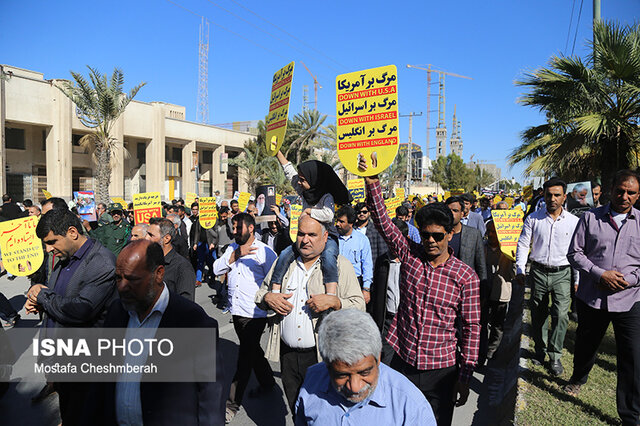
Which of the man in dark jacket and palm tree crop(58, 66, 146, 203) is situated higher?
palm tree crop(58, 66, 146, 203)

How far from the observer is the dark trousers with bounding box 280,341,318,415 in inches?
128

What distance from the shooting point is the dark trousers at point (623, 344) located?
3.55 m

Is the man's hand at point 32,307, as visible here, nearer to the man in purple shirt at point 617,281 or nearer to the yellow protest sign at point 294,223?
the yellow protest sign at point 294,223

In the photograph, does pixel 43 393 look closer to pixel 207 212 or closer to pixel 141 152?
pixel 207 212

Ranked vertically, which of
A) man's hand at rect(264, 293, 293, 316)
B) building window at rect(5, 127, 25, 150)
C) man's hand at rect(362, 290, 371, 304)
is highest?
building window at rect(5, 127, 25, 150)

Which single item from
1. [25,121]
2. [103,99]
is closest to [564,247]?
[103,99]

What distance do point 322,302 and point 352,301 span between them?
28 cm

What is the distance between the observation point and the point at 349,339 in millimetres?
1766

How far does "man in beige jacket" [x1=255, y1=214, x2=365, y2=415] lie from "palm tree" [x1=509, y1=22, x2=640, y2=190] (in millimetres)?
8177

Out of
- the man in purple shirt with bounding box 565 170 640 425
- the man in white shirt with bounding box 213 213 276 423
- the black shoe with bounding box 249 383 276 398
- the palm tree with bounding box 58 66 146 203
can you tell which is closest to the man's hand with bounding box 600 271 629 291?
the man in purple shirt with bounding box 565 170 640 425

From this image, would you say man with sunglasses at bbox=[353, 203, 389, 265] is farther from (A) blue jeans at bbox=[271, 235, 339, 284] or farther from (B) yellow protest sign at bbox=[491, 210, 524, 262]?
(A) blue jeans at bbox=[271, 235, 339, 284]

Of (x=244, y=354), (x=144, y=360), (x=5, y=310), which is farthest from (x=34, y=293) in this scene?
(x=5, y=310)

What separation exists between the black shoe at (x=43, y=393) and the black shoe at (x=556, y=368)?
5.43m

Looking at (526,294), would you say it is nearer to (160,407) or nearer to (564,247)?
(564,247)
